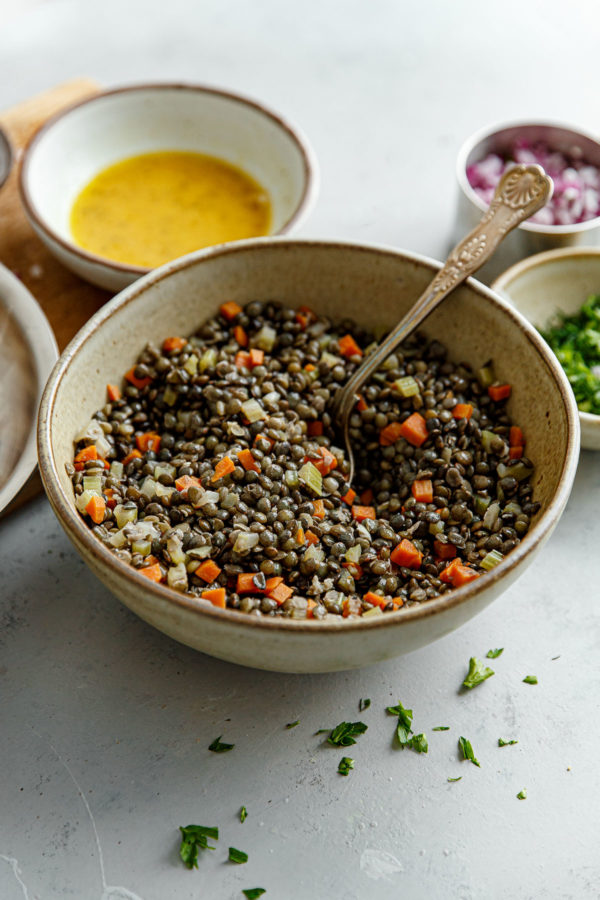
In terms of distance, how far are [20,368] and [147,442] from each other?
0.49 m

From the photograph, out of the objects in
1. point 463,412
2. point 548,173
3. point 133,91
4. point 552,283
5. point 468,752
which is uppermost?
point 548,173

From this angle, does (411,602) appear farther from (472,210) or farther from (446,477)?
(472,210)

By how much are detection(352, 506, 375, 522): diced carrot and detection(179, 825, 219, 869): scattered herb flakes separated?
2.36 ft

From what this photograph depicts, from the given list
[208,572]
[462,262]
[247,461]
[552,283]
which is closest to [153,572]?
[208,572]

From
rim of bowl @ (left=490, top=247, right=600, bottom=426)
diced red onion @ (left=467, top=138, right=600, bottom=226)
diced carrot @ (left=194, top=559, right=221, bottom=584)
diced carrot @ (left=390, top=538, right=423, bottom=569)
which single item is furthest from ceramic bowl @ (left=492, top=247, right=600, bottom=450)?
diced carrot @ (left=194, top=559, right=221, bottom=584)

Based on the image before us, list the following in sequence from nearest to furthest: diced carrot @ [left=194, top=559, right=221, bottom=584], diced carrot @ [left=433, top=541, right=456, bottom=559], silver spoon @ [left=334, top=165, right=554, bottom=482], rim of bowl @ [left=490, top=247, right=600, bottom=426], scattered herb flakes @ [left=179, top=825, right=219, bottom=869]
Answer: scattered herb flakes @ [left=179, top=825, right=219, bottom=869] → diced carrot @ [left=194, top=559, right=221, bottom=584] → diced carrot @ [left=433, top=541, right=456, bottom=559] → silver spoon @ [left=334, top=165, right=554, bottom=482] → rim of bowl @ [left=490, top=247, right=600, bottom=426]

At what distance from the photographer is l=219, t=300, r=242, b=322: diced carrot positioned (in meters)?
2.31

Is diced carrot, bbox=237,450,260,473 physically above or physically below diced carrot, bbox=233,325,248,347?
below

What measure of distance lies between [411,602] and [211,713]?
1.67 feet

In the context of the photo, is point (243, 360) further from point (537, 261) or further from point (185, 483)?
point (537, 261)

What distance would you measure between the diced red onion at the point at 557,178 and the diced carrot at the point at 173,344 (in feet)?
3.62

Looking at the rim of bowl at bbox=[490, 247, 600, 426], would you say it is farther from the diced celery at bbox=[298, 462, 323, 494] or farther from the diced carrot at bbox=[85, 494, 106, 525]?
the diced carrot at bbox=[85, 494, 106, 525]

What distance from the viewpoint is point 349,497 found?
2.04m

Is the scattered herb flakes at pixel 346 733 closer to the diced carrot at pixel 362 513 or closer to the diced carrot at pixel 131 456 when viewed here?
the diced carrot at pixel 362 513
